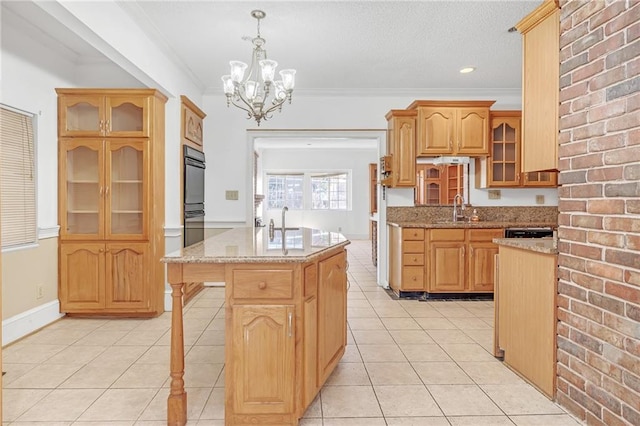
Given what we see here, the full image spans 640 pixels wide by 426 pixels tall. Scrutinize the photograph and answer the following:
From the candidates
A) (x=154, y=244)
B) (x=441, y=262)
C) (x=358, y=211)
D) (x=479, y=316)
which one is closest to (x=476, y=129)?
(x=441, y=262)

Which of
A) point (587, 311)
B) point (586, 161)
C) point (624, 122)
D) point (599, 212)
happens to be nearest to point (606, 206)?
point (599, 212)

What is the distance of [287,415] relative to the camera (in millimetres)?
1803

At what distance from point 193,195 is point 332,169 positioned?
228 inches

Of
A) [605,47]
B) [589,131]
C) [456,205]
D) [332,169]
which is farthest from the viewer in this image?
[332,169]

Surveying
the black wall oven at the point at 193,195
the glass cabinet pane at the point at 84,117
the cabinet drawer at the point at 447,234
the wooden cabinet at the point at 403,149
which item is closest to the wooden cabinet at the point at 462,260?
the cabinet drawer at the point at 447,234

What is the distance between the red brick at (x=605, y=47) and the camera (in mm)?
1659

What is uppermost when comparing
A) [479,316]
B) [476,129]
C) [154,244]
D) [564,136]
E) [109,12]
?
[109,12]

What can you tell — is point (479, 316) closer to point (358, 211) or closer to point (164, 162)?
point (164, 162)

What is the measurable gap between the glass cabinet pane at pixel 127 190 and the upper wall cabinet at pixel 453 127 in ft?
10.00

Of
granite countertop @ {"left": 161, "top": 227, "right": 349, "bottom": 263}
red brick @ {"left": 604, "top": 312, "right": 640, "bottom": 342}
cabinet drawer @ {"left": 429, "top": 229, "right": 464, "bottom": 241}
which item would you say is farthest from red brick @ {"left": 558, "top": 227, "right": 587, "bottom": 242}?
cabinet drawer @ {"left": 429, "top": 229, "right": 464, "bottom": 241}

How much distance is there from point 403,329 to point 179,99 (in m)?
3.17

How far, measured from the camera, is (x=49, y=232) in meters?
3.37

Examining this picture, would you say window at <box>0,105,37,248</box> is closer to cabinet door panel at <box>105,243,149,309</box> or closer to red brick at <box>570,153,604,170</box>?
cabinet door panel at <box>105,243,149,309</box>

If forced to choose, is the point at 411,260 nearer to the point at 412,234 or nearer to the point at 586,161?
the point at 412,234
